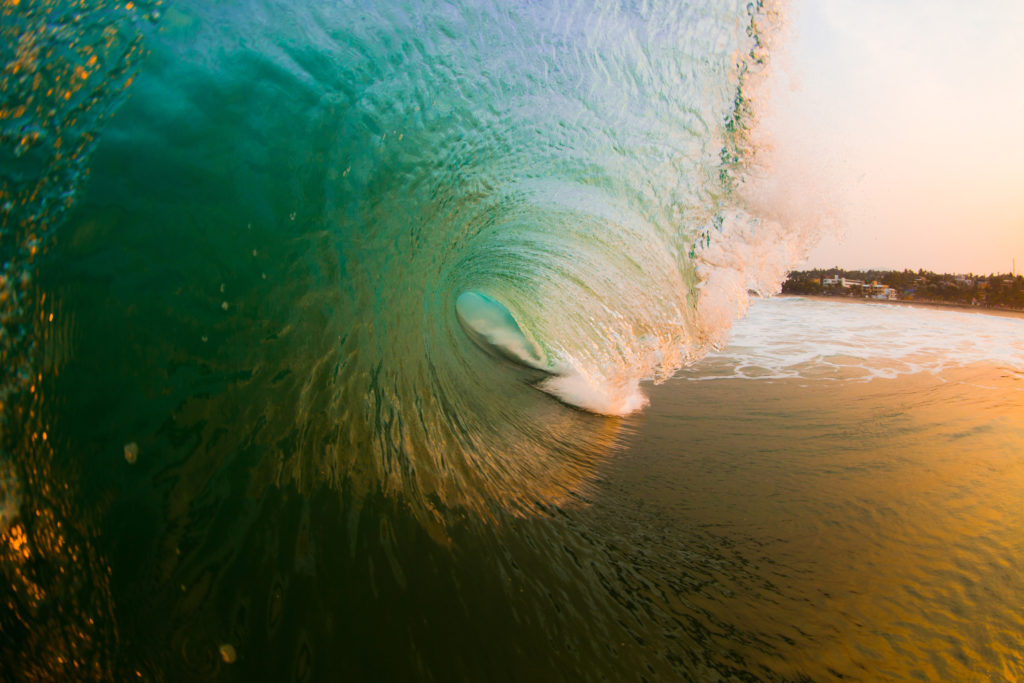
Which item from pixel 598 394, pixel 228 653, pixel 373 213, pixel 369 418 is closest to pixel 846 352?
pixel 598 394

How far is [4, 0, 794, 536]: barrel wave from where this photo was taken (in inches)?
80.4

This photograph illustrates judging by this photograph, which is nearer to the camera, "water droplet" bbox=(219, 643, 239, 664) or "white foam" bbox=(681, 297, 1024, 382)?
"water droplet" bbox=(219, 643, 239, 664)

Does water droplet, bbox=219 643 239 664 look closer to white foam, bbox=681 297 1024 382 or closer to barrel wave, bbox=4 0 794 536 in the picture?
barrel wave, bbox=4 0 794 536

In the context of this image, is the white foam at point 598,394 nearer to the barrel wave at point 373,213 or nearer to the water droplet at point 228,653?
the barrel wave at point 373,213

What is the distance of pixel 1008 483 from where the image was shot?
541 centimetres

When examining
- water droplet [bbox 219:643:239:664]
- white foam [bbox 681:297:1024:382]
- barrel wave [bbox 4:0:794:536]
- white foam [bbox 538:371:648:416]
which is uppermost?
barrel wave [bbox 4:0:794:536]

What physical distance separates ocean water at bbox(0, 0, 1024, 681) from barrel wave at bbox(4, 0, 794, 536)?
0.02 m

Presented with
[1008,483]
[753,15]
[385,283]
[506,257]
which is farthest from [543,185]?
[1008,483]

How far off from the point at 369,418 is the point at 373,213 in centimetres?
130

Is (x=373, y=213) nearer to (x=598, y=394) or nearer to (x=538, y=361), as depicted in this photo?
(x=598, y=394)

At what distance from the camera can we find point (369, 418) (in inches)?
115

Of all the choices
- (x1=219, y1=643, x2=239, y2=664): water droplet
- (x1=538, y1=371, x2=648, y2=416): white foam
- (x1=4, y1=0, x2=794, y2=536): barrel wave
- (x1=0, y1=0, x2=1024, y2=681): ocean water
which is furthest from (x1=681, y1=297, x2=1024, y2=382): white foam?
(x1=219, y1=643, x2=239, y2=664): water droplet

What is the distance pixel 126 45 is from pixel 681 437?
19.1 ft

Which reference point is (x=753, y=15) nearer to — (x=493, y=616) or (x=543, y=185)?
(x=543, y=185)
